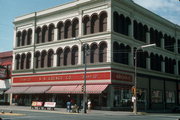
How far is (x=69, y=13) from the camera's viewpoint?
4912 centimetres

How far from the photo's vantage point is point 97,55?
44344mm

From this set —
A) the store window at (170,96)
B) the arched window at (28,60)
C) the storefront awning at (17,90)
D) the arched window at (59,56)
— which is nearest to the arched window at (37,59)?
the arched window at (28,60)

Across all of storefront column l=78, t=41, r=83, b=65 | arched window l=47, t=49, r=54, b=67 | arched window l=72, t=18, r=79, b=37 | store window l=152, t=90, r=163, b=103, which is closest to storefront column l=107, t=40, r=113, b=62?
storefront column l=78, t=41, r=83, b=65

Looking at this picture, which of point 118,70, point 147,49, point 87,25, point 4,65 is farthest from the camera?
point 4,65

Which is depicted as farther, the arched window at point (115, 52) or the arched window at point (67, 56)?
the arched window at point (67, 56)

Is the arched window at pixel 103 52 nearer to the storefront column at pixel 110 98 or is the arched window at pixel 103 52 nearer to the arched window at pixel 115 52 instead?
the arched window at pixel 115 52

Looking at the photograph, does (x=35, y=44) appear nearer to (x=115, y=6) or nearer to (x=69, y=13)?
(x=69, y=13)

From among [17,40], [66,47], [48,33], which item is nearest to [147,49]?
[66,47]

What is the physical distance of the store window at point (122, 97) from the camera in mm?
43125

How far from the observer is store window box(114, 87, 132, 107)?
1698 inches

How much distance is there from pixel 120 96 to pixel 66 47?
12828mm

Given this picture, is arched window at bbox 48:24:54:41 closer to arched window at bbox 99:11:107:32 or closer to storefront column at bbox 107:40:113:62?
arched window at bbox 99:11:107:32

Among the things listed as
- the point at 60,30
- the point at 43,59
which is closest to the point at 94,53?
the point at 60,30

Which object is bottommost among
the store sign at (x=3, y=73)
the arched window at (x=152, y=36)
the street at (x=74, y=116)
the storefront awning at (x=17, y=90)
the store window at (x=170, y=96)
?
the street at (x=74, y=116)
